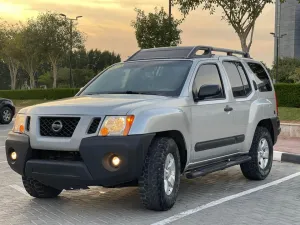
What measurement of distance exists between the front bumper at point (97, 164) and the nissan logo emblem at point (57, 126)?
33 centimetres

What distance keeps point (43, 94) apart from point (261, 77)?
32202mm

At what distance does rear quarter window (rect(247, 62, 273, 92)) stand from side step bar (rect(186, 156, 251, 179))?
4.54ft

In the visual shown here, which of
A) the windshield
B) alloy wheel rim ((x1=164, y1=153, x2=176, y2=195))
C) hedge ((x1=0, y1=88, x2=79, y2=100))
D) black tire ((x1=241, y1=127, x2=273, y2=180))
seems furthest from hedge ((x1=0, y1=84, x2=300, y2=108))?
alloy wheel rim ((x1=164, y1=153, x2=176, y2=195))

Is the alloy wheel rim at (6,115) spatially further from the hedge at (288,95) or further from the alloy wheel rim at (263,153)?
the alloy wheel rim at (263,153)

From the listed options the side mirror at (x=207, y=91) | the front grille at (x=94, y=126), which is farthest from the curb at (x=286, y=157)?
the front grille at (x=94, y=126)

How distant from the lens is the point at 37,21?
4772 centimetres

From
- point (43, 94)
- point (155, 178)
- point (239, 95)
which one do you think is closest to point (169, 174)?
point (155, 178)

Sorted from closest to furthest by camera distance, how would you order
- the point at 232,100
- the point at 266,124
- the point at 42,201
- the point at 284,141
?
1. the point at 42,201
2. the point at 232,100
3. the point at 266,124
4. the point at 284,141

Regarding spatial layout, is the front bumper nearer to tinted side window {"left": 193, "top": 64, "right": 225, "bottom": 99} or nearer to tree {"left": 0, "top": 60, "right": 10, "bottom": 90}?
tinted side window {"left": 193, "top": 64, "right": 225, "bottom": 99}

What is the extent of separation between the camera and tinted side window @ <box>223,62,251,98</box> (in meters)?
6.96

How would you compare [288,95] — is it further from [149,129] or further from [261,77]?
[149,129]

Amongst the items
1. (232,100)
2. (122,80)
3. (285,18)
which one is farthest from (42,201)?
(285,18)

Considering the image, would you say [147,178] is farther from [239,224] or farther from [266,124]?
[266,124]

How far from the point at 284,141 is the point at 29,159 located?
8489mm
